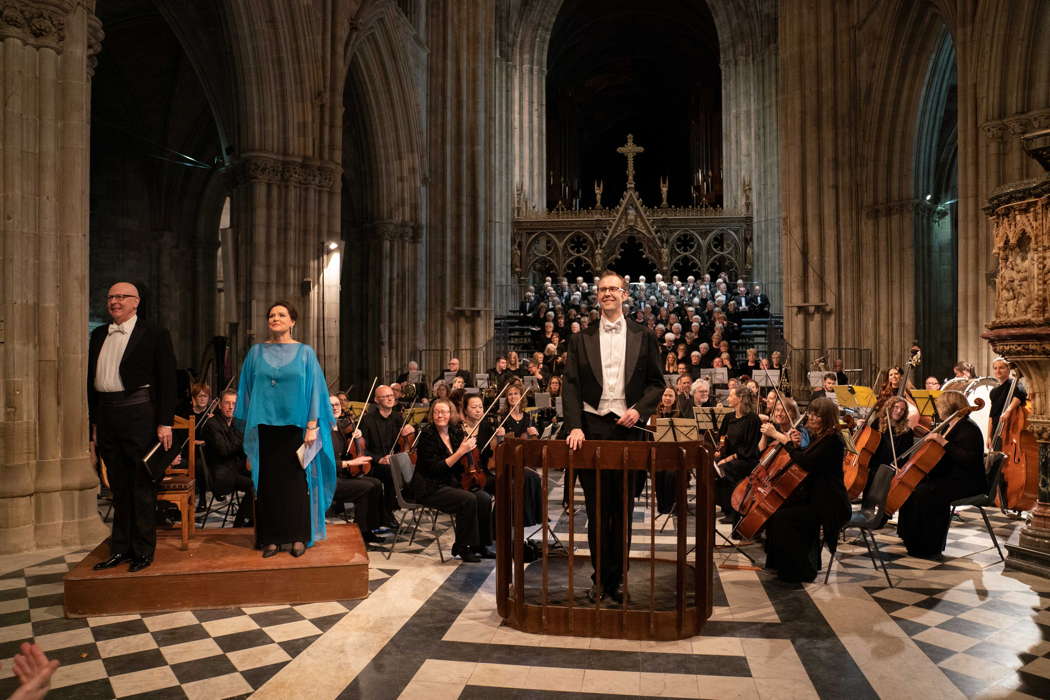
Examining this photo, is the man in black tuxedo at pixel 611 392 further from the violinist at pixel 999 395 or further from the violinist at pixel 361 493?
the violinist at pixel 999 395

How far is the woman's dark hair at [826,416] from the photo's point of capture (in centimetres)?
505

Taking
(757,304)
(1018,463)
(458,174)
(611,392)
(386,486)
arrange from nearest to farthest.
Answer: (611,392) → (386,486) → (1018,463) → (757,304) → (458,174)

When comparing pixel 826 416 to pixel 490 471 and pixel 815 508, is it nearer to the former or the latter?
pixel 815 508

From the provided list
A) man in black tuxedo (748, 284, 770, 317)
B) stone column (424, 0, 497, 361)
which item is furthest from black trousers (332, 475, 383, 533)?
man in black tuxedo (748, 284, 770, 317)

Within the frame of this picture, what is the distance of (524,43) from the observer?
25938mm

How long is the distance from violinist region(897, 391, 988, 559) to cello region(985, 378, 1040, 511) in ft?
4.14

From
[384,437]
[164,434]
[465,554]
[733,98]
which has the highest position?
[733,98]

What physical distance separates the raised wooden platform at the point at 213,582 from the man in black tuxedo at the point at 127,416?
0.61 ft

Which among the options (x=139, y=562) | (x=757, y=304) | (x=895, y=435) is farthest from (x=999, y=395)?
(x=757, y=304)

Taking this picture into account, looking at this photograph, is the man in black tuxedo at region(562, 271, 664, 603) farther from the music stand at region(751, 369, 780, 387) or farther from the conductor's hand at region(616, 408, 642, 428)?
the music stand at region(751, 369, 780, 387)

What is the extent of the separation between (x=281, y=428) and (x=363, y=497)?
1.65 metres

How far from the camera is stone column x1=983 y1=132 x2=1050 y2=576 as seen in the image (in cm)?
518

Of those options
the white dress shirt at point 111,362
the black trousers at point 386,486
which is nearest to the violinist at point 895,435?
the black trousers at point 386,486

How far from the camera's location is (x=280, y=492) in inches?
194
